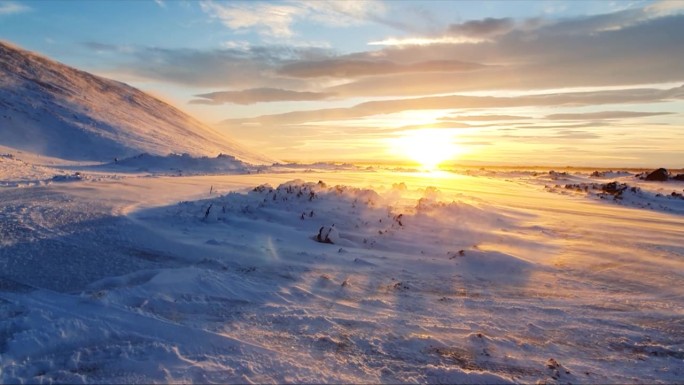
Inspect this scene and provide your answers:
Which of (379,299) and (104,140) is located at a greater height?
(104,140)

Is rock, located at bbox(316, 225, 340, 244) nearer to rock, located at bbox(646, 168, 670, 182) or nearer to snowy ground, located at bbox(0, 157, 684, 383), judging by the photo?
snowy ground, located at bbox(0, 157, 684, 383)

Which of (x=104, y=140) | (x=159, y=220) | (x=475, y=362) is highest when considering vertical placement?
(x=104, y=140)

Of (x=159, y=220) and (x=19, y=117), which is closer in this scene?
(x=159, y=220)

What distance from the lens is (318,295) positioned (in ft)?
15.0

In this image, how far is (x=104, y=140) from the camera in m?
25.1

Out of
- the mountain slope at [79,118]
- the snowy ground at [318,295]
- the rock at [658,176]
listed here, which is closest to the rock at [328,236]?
the snowy ground at [318,295]

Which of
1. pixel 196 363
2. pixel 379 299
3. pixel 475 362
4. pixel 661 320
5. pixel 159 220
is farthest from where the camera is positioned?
pixel 159 220

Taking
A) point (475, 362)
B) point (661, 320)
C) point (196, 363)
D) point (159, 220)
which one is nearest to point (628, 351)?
point (661, 320)

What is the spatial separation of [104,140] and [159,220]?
69.1 feet

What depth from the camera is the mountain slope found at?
23.3 metres

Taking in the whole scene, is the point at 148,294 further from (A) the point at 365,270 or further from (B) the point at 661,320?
(B) the point at 661,320

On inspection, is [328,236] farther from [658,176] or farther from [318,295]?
[658,176]

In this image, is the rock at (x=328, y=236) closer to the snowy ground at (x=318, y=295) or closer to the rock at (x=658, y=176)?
the snowy ground at (x=318, y=295)

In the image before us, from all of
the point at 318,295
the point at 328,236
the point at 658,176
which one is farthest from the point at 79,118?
the point at 658,176
